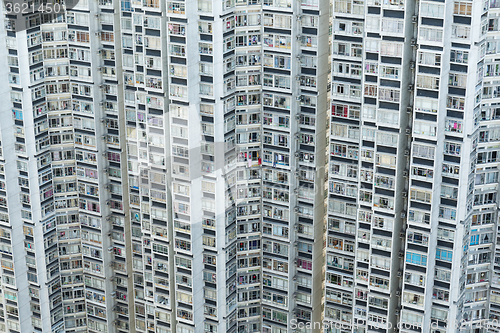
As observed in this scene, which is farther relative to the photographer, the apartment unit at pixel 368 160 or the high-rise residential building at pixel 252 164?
the high-rise residential building at pixel 252 164

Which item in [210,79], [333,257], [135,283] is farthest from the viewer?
[135,283]

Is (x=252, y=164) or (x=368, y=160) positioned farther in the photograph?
(x=252, y=164)

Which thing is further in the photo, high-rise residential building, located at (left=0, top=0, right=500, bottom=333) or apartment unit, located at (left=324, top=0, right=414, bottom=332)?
high-rise residential building, located at (left=0, top=0, right=500, bottom=333)

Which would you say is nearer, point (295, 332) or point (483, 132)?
point (483, 132)

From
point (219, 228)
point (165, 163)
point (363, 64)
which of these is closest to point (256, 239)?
point (219, 228)

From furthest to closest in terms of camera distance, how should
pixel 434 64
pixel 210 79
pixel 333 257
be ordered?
pixel 333 257, pixel 210 79, pixel 434 64

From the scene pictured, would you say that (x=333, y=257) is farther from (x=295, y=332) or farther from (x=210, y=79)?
(x=210, y=79)

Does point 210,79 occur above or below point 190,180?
above

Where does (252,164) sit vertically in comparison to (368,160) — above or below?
above
